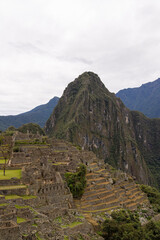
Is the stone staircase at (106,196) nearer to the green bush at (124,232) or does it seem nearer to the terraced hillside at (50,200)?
the terraced hillside at (50,200)

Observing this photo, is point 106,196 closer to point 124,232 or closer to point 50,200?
point 124,232

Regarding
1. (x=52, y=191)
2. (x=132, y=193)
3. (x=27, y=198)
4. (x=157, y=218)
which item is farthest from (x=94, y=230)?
(x=132, y=193)

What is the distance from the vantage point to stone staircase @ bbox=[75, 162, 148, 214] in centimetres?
3047

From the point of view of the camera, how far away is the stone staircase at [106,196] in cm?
3047

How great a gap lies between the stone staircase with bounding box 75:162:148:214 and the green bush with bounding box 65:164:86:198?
1.16 metres

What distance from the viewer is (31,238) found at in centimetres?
1424

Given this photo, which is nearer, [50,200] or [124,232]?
[50,200]

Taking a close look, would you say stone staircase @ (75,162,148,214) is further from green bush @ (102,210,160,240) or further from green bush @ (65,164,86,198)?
green bush @ (102,210,160,240)

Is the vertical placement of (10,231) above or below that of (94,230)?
above

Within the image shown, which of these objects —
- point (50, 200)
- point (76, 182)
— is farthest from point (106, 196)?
point (50, 200)

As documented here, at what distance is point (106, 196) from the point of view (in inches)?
1355

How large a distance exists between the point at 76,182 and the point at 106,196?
6.80m

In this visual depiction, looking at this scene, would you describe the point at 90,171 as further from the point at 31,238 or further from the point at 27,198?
the point at 31,238

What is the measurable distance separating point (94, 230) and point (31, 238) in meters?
11.1
